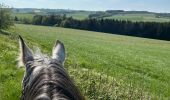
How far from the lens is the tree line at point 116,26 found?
338 feet

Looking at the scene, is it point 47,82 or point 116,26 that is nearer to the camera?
point 47,82

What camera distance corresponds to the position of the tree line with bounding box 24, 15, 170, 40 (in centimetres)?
10312

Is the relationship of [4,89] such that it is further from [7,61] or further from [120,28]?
[120,28]

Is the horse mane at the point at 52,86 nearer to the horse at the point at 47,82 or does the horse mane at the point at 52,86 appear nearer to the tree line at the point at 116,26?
the horse at the point at 47,82

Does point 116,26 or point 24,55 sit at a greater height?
point 24,55

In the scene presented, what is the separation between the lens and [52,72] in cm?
292

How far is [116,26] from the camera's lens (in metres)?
119

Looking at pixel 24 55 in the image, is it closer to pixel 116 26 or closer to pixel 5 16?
pixel 5 16

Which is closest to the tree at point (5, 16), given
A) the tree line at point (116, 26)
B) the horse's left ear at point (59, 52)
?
the tree line at point (116, 26)

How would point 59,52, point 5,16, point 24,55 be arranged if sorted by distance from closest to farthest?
point 24,55 < point 59,52 < point 5,16

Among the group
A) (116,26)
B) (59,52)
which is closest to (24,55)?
(59,52)

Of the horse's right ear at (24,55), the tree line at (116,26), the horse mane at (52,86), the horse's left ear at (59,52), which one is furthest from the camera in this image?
the tree line at (116,26)

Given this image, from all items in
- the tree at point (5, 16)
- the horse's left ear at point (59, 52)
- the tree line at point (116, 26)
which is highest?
the horse's left ear at point (59, 52)

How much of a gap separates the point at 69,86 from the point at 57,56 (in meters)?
1.01
